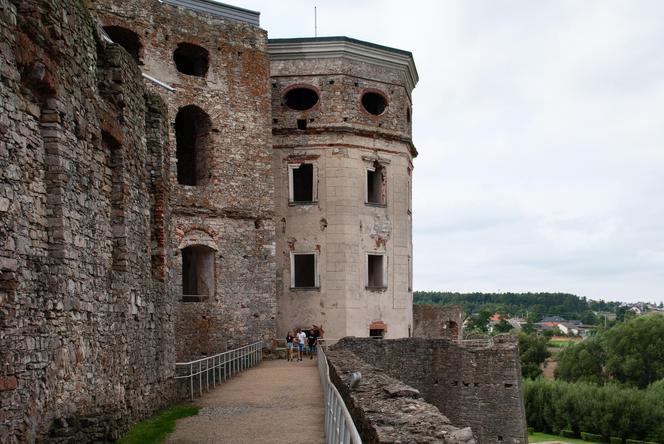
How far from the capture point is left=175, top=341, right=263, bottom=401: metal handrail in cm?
1555

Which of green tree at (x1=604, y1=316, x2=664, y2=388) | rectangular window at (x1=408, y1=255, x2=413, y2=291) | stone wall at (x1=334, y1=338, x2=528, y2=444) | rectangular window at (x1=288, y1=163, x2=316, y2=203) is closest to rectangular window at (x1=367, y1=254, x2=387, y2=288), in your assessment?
rectangular window at (x1=408, y1=255, x2=413, y2=291)

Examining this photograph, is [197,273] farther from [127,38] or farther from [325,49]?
[325,49]

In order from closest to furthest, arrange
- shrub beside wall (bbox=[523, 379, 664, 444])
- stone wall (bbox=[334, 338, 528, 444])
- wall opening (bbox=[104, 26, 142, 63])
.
A: stone wall (bbox=[334, 338, 528, 444]) < wall opening (bbox=[104, 26, 142, 63]) < shrub beside wall (bbox=[523, 379, 664, 444])

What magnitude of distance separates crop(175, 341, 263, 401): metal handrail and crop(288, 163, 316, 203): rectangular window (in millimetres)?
6185

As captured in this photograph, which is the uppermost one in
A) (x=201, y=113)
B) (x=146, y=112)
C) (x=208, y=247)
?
(x=201, y=113)

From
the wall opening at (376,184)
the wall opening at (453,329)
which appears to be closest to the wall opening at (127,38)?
the wall opening at (376,184)

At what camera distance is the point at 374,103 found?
2872 cm

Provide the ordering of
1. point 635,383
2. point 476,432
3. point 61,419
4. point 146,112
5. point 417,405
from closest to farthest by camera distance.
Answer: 1. point 417,405
2. point 61,419
3. point 146,112
4. point 476,432
5. point 635,383

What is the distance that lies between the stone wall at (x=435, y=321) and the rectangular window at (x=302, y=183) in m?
7.02

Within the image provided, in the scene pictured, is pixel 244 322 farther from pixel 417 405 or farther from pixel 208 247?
pixel 417 405

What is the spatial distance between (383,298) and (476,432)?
255 inches

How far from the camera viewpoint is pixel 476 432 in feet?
74.6

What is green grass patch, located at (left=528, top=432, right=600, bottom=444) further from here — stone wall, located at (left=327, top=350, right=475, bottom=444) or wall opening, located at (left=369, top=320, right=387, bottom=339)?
stone wall, located at (left=327, top=350, right=475, bottom=444)

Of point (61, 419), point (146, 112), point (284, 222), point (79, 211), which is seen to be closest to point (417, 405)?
point (61, 419)
